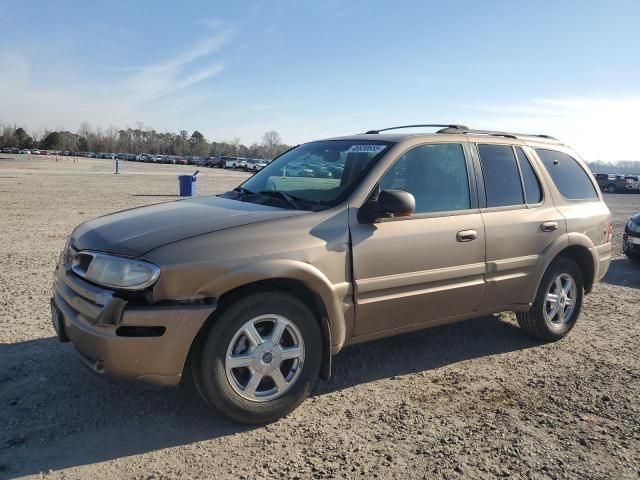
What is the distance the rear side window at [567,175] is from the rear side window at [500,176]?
19.6 inches

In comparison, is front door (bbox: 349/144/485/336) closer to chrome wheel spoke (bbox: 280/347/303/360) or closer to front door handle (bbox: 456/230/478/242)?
front door handle (bbox: 456/230/478/242)

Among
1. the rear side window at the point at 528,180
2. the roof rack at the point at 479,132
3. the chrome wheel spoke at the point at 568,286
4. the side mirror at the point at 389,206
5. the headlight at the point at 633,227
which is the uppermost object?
the roof rack at the point at 479,132

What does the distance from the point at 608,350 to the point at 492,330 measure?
1.05m

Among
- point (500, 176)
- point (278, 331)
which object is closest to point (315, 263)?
point (278, 331)

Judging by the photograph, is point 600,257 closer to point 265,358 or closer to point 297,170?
point 297,170

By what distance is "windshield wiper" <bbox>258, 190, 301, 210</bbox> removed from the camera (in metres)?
3.74

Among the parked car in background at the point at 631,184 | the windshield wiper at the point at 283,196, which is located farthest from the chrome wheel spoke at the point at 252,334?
the parked car in background at the point at 631,184

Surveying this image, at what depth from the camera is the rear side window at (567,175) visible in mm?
4977

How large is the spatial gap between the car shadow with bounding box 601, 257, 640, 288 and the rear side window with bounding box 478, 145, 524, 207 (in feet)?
13.2

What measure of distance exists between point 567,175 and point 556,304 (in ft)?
4.19

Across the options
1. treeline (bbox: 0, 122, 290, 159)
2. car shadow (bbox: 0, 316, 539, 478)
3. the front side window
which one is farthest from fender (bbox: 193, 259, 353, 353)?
treeline (bbox: 0, 122, 290, 159)

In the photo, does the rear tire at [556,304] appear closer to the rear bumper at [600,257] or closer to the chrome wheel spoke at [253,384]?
the rear bumper at [600,257]

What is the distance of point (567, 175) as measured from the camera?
16.8 ft

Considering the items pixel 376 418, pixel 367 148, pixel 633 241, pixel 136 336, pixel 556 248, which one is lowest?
pixel 376 418
